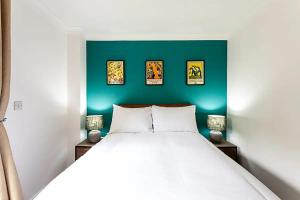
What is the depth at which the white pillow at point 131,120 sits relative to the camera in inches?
112

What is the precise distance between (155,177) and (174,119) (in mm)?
1635

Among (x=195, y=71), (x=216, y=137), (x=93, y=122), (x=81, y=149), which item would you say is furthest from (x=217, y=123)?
(x=81, y=149)

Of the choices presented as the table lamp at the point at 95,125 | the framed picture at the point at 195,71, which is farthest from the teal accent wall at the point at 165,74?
the table lamp at the point at 95,125

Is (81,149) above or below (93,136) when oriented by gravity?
below

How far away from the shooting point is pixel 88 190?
44.0 inches

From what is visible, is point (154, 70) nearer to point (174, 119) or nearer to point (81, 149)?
point (174, 119)

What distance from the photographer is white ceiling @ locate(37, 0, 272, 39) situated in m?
2.17

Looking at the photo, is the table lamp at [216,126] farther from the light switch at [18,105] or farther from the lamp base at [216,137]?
the light switch at [18,105]

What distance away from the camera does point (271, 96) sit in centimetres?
203

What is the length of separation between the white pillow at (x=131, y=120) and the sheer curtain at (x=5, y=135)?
154 cm

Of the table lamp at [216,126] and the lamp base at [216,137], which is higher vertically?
the table lamp at [216,126]

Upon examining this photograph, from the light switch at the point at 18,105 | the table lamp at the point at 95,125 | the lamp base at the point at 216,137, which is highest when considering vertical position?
the light switch at the point at 18,105

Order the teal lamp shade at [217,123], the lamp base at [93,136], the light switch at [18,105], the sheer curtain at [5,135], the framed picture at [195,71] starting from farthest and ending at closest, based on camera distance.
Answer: the framed picture at [195,71] < the teal lamp shade at [217,123] < the lamp base at [93,136] < the light switch at [18,105] < the sheer curtain at [5,135]

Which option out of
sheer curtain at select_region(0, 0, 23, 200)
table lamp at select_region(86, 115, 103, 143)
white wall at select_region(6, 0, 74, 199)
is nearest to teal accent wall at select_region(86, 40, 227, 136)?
table lamp at select_region(86, 115, 103, 143)
